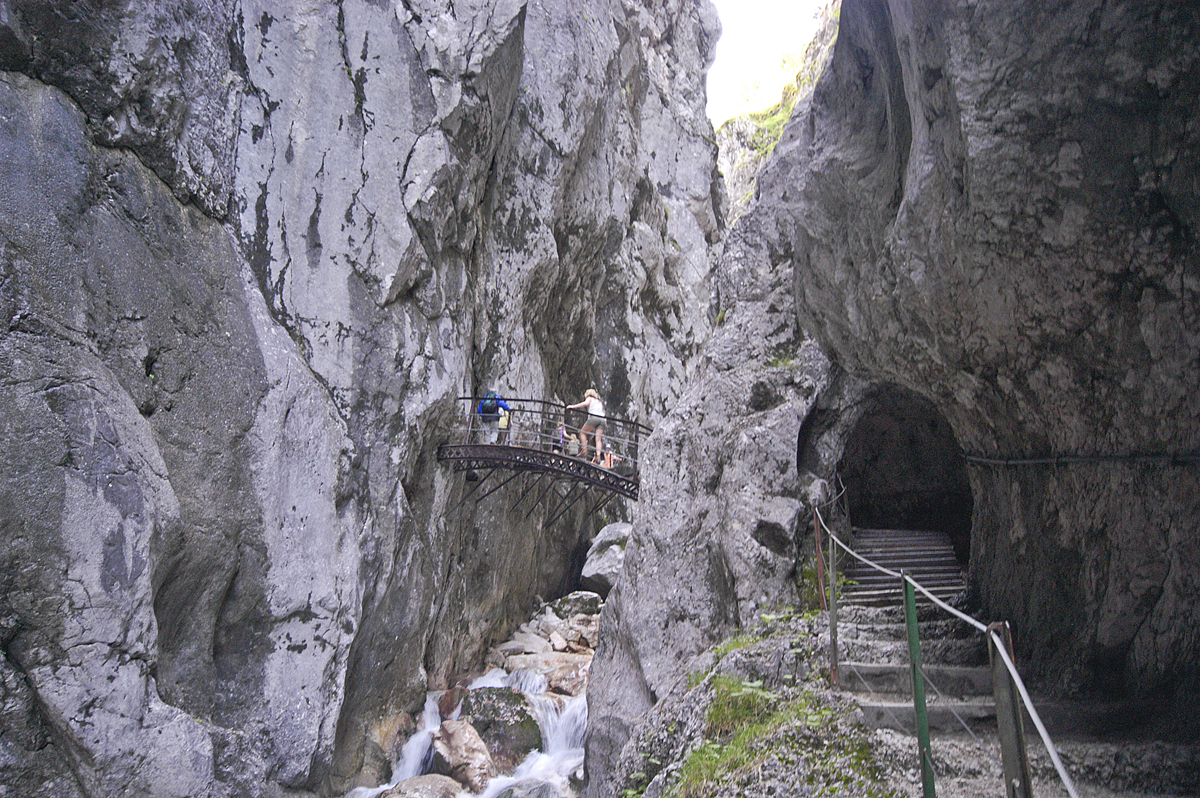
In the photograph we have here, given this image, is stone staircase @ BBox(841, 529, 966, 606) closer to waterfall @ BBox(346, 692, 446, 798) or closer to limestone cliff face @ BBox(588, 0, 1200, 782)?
limestone cliff face @ BBox(588, 0, 1200, 782)

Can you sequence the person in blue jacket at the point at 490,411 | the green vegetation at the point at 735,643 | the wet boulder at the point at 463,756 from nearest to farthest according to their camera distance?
the green vegetation at the point at 735,643
the wet boulder at the point at 463,756
the person in blue jacket at the point at 490,411

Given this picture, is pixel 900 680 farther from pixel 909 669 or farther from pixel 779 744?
pixel 779 744

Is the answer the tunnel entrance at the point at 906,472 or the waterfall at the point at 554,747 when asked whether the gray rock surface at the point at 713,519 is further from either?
the waterfall at the point at 554,747

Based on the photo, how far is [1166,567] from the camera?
3865 mm

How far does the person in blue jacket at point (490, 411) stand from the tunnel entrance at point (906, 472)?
669 cm

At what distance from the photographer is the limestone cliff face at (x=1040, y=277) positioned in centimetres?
339

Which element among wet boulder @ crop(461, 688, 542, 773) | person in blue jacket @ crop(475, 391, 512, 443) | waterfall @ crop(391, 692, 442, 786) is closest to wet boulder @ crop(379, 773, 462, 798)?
waterfall @ crop(391, 692, 442, 786)

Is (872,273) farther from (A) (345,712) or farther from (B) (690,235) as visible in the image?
(B) (690,235)

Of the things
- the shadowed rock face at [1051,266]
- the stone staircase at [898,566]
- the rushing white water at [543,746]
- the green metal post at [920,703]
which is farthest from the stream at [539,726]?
the green metal post at [920,703]

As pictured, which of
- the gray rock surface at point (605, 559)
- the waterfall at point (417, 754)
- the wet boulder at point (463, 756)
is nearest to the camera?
the wet boulder at point (463, 756)

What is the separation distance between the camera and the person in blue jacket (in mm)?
13828

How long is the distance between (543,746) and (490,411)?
247 inches

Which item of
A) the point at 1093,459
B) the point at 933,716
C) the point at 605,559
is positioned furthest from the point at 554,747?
the point at 1093,459

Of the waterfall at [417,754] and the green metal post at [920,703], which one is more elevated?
the green metal post at [920,703]
